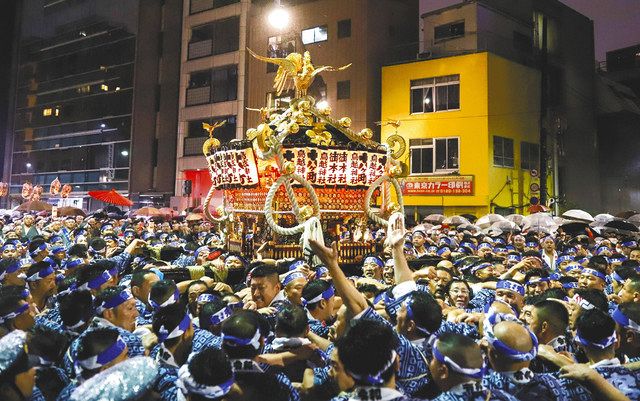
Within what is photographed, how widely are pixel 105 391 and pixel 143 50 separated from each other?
34.9 meters

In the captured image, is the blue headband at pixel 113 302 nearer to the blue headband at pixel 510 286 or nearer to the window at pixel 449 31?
the blue headband at pixel 510 286

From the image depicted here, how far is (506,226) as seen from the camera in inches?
661

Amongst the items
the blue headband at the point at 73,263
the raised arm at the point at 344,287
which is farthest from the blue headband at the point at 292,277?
the blue headband at the point at 73,263

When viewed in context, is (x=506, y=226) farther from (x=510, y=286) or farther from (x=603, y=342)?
(x=603, y=342)

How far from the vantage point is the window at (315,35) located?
1089 inches

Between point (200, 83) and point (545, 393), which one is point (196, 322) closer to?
point (545, 393)

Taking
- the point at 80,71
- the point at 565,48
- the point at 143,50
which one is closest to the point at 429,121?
the point at 565,48

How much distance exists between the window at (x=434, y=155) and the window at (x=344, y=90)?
4.61 metres

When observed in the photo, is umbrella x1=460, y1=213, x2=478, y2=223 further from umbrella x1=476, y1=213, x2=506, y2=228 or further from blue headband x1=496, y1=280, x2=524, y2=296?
blue headband x1=496, y1=280, x2=524, y2=296

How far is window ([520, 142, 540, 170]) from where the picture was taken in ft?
82.0

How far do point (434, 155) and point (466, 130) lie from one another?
1929 millimetres

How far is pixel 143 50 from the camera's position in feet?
109

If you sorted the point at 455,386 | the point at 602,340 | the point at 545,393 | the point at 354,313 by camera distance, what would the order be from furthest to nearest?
1. the point at 354,313
2. the point at 602,340
3. the point at 545,393
4. the point at 455,386

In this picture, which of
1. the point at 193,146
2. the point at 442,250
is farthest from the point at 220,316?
the point at 193,146
